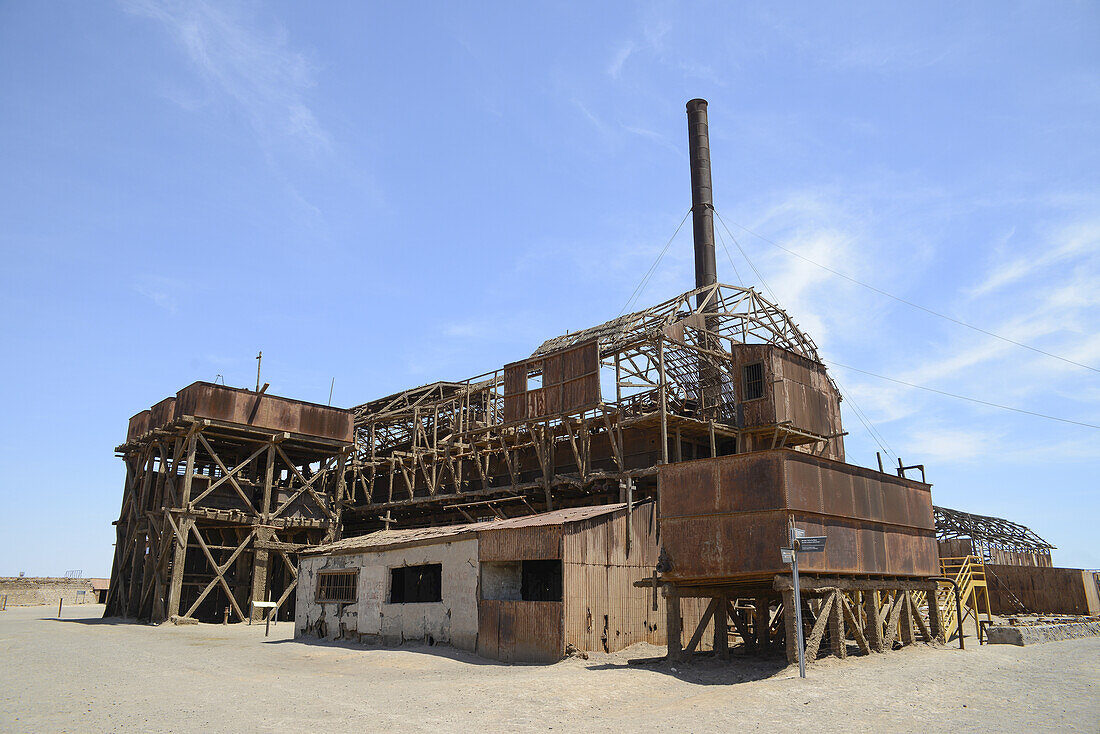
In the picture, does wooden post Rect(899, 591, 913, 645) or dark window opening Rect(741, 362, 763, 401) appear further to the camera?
dark window opening Rect(741, 362, 763, 401)

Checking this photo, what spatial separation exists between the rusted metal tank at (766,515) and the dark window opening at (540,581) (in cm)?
789

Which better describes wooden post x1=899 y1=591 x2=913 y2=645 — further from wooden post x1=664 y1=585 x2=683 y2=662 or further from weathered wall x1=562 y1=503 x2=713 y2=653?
wooden post x1=664 y1=585 x2=683 y2=662

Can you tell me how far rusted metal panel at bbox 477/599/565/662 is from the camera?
61.8 feet

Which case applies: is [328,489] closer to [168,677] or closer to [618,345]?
[618,345]

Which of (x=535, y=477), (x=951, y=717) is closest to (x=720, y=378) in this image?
(x=535, y=477)

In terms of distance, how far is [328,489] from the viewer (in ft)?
144

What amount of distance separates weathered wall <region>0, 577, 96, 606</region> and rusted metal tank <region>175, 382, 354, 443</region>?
31.8 meters

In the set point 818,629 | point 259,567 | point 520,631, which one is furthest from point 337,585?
point 818,629

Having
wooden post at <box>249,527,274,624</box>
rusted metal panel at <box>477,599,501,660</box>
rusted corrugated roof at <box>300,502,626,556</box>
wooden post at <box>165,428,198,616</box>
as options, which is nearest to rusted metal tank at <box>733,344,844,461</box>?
rusted corrugated roof at <box>300,502,626,556</box>

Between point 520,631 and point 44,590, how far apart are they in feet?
193

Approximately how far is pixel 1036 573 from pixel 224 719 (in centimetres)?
3568

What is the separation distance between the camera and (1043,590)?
3466cm

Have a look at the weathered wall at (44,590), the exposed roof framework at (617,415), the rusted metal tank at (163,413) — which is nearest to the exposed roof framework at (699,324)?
the exposed roof framework at (617,415)

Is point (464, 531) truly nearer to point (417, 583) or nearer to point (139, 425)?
point (417, 583)
